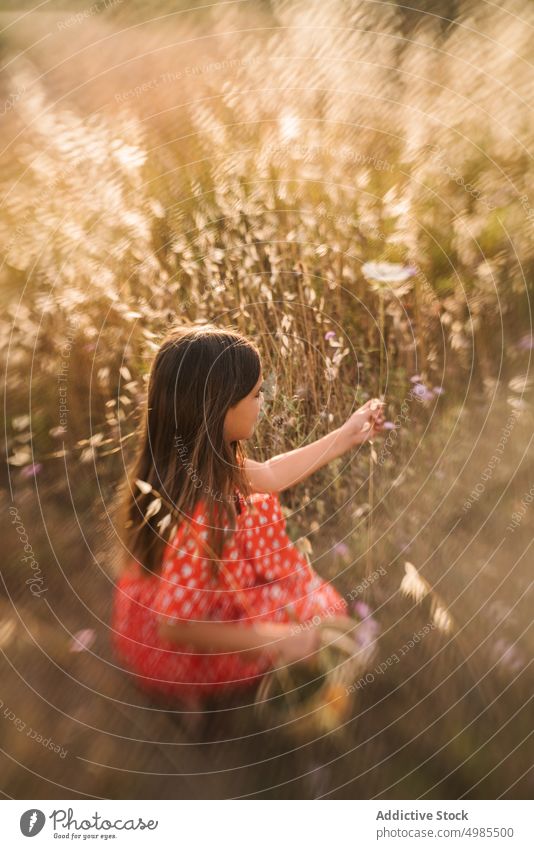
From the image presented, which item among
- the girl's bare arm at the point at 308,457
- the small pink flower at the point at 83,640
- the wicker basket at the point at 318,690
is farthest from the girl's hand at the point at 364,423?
the small pink flower at the point at 83,640

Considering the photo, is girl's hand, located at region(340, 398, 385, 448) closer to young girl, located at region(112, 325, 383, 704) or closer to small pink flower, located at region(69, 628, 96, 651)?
young girl, located at region(112, 325, 383, 704)

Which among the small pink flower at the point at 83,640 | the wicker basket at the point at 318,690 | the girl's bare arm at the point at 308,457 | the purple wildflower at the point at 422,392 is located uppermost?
the purple wildflower at the point at 422,392

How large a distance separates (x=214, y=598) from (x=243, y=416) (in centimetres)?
24

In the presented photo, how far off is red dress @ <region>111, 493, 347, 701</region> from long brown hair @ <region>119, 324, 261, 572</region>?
21 millimetres

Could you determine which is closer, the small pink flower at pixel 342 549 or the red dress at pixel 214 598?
the red dress at pixel 214 598

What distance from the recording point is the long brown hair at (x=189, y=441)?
104 cm

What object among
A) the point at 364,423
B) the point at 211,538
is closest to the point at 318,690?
the point at 211,538

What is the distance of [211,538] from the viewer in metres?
1.09

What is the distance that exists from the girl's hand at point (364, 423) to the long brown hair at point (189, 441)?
0.15 metres

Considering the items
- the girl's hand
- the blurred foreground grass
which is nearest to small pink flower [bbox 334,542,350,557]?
the blurred foreground grass

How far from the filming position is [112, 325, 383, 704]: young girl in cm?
105

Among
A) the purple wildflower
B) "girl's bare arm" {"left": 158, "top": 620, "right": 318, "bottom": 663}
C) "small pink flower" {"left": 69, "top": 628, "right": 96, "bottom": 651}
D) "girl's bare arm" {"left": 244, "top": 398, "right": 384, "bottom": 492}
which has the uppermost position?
the purple wildflower

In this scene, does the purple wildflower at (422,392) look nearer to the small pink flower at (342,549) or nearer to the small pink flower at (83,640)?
the small pink flower at (342,549)

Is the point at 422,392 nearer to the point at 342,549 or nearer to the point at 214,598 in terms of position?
the point at 342,549
